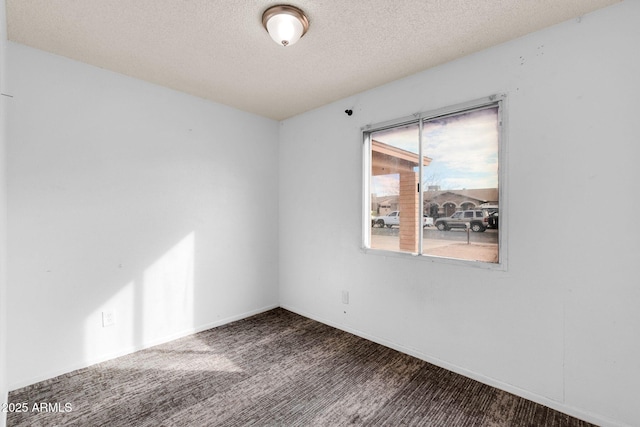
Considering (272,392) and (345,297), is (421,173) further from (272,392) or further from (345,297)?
(272,392)

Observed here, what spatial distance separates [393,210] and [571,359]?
167 centimetres

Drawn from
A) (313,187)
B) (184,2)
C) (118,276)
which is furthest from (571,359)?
(118,276)

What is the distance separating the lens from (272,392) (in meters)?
2.12

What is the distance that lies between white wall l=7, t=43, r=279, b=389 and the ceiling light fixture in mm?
1636

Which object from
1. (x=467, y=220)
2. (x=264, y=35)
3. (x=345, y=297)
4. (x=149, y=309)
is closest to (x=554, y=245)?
(x=467, y=220)

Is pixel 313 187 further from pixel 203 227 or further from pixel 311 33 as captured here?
pixel 311 33

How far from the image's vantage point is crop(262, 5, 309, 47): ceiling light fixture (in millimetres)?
1769

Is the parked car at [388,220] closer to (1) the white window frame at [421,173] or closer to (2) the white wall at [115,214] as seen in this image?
(1) the white window frame at [421,173]

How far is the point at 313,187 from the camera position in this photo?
3.53 meters

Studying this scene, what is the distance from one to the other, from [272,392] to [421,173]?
2.15 metres

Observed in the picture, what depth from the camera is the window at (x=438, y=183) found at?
2.26 meters

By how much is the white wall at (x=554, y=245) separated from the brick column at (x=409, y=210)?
0.20 metres

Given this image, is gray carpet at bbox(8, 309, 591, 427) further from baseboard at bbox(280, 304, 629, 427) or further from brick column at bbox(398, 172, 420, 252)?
brick column at bbox(398, 172, 420, 252)

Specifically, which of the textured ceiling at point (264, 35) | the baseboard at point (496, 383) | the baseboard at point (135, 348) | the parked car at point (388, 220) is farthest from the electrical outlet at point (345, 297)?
the textured ceiling at point (264, 35)
